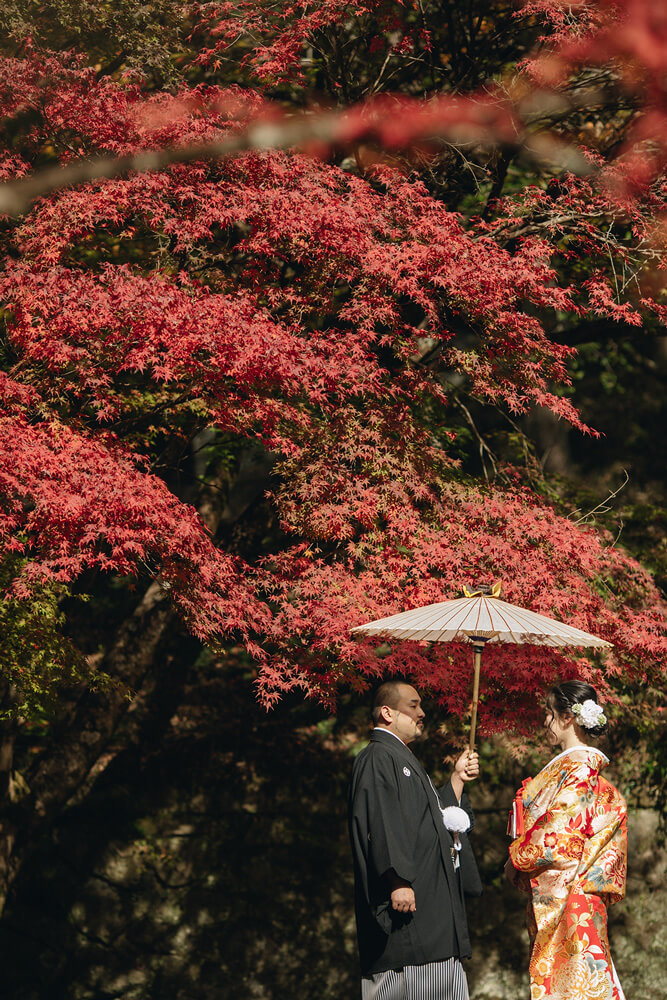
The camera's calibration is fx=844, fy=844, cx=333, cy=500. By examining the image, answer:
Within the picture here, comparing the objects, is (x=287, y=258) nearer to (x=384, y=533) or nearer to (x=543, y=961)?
(x=384, y=533)

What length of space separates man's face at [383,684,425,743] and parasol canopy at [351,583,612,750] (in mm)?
318

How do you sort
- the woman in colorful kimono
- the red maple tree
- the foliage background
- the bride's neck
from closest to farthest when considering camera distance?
Answer: 1. the woman in colorful kimono
2. the bride's neck
3. the red maple tree
4. the foliage background

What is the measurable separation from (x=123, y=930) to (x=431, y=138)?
6.68 metres

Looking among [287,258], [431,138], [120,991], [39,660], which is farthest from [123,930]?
[431,138]

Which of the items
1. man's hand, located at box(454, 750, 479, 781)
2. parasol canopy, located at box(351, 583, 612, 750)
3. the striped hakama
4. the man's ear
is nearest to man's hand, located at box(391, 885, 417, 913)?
the striped hakama

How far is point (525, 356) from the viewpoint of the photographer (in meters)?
5.41

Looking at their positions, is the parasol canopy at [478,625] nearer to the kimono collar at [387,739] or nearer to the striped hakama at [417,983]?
the kimono collar at [387,739]

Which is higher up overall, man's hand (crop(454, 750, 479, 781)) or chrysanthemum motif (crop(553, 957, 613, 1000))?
man's hand (crop(454, 750, 479, 781))

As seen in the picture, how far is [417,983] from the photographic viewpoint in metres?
3.05

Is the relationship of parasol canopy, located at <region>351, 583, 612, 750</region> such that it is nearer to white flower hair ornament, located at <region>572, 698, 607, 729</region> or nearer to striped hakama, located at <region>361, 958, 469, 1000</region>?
white flower hair ornament, located at <region>572, 698, 607, 729</region>

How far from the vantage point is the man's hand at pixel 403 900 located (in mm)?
2936

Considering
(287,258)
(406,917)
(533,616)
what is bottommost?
(406,917)

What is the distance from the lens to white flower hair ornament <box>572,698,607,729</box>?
3203 millimetres

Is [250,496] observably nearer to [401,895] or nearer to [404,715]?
[404,715]
